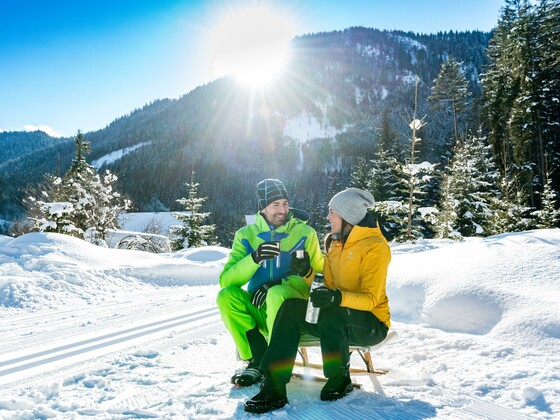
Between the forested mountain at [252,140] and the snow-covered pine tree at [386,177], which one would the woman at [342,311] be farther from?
the forested mountain at [252,140]

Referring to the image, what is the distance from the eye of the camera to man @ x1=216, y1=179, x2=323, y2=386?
111 inches

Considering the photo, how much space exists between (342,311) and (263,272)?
75 cm

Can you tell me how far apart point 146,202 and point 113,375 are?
115365 millimetres

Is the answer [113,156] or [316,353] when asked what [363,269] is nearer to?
[316,353]

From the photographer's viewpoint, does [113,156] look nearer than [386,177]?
No

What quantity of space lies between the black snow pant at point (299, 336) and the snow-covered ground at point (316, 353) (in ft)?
0.82

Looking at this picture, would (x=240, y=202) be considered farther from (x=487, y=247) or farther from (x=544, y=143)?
(x=487, y=247)

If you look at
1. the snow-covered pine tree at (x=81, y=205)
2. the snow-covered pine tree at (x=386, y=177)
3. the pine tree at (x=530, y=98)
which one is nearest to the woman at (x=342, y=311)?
the snow-covered pine tree at (x=81, y=205)

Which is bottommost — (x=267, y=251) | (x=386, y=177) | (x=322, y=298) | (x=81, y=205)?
(x=322, y=298)

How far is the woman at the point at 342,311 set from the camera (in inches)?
97.9

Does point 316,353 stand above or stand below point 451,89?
below

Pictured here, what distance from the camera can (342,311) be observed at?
8.48ft

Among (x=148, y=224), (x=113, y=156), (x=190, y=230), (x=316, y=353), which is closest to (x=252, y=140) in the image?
(x=113, y=156)

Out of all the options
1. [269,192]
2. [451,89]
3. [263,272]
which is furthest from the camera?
[451,89]
